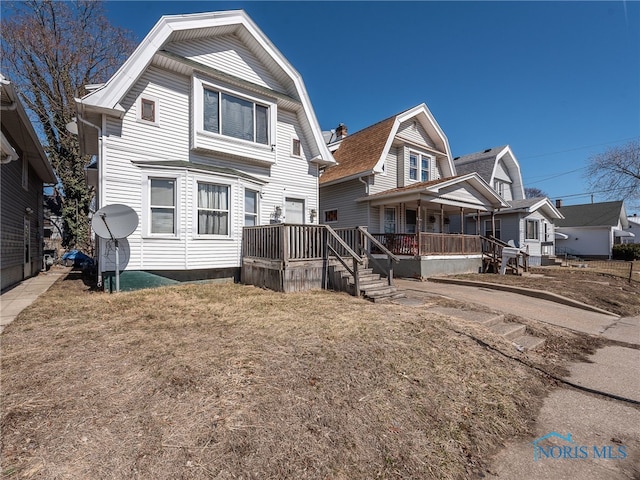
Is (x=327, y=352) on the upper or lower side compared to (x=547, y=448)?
upper

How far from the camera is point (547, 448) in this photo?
2.90 metres

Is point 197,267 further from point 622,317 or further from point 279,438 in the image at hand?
point 622,317

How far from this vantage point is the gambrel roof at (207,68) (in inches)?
319

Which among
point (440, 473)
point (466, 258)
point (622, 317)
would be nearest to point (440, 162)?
point (466, 258)

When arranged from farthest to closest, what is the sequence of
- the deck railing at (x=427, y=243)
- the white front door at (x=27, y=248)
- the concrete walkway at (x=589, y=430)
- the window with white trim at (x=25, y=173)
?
the deck railing at (x=427, y=243) → the white front door at (x=27, y=248) → the window with white trim at (x=25, y=173) → the concrete walkway at (x=589, y=430)

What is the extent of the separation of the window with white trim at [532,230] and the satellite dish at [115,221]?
22.7m

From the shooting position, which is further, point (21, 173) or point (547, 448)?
point (21, 173)

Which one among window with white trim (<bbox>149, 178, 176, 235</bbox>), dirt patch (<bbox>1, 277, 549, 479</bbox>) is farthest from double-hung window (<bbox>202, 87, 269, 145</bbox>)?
dirt patch (<bbox>1, 277, 549, 479</bbox>)

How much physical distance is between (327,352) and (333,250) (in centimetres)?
468

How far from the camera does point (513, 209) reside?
20.4 metres

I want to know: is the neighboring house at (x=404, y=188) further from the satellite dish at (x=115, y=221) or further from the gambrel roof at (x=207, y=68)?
the satellite dish at (x=115, y=221)

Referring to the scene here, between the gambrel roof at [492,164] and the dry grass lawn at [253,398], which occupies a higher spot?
the gambrel roof at [492,164]

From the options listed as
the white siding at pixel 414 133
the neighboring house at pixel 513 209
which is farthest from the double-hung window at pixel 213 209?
the neighboring house at pixel 513 209

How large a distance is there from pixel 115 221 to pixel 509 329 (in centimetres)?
912
